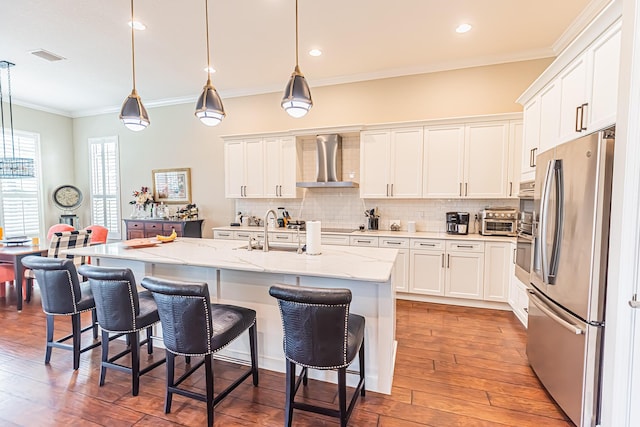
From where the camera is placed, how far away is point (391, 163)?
439cm

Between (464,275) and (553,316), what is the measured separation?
186cm

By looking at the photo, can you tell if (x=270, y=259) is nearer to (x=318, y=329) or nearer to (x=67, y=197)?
(x=318, y=329)

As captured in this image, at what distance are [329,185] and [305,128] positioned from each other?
3.68ft

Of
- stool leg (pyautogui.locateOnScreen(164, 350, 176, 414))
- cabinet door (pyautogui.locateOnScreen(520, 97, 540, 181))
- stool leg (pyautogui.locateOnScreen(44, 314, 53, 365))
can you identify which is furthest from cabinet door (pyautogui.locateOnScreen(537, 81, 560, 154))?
stool leg (pyautogui.locateOnScreen(44, 314, 53, 365))

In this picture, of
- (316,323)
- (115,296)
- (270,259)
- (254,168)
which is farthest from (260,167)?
(316,323)

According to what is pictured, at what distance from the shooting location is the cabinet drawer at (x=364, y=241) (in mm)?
4270

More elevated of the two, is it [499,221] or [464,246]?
[499,221]

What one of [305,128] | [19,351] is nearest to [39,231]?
[19,351]

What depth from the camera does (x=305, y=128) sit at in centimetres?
499

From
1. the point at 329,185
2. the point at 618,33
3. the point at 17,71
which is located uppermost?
the point at 17,71

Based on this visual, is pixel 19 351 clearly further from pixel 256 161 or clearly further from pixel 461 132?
pixel 461 132

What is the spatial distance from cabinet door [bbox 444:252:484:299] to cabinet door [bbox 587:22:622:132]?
6.93 ft

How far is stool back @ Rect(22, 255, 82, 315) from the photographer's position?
Result: 2.40 m

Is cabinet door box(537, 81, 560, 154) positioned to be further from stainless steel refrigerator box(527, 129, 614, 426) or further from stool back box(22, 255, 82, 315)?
stool back box(22, 255, 82, 315)
